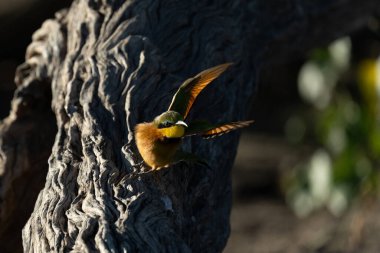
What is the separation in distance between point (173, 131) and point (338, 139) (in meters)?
3.67

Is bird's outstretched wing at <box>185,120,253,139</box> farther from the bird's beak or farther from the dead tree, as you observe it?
the dead tree

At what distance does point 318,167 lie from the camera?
6207mm

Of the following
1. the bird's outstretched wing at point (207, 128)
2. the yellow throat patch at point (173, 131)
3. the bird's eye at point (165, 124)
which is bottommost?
the bird's outstretched wing at point (207, 128)

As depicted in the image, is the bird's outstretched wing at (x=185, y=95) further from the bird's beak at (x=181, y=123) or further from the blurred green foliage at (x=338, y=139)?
the blurred green foliage at (x=338, y=139)

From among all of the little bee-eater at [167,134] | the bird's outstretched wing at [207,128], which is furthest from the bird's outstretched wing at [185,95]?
the bird's outstretched wing at [207,128]

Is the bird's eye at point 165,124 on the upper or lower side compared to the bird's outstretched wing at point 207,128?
upper

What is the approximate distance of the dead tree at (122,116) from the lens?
2.44 m

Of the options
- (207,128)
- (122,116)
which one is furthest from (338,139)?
(207,128)

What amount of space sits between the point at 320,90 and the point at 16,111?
3210 millimetres

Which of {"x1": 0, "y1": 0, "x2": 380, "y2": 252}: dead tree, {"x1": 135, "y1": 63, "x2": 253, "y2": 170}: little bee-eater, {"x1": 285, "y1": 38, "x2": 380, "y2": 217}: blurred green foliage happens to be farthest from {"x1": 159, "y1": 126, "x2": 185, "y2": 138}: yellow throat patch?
{"x1": 285, "y1": 38, "x2": 380, "y2": 217}: blurred green foliage

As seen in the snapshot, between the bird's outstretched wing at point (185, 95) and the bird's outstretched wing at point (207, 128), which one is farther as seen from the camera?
the bird's outstretched wing at point (185, 95)

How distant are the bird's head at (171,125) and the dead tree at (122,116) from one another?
0.14 m

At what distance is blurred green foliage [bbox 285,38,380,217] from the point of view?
5.91m

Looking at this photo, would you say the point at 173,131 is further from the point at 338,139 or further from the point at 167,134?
the point at 338,139
